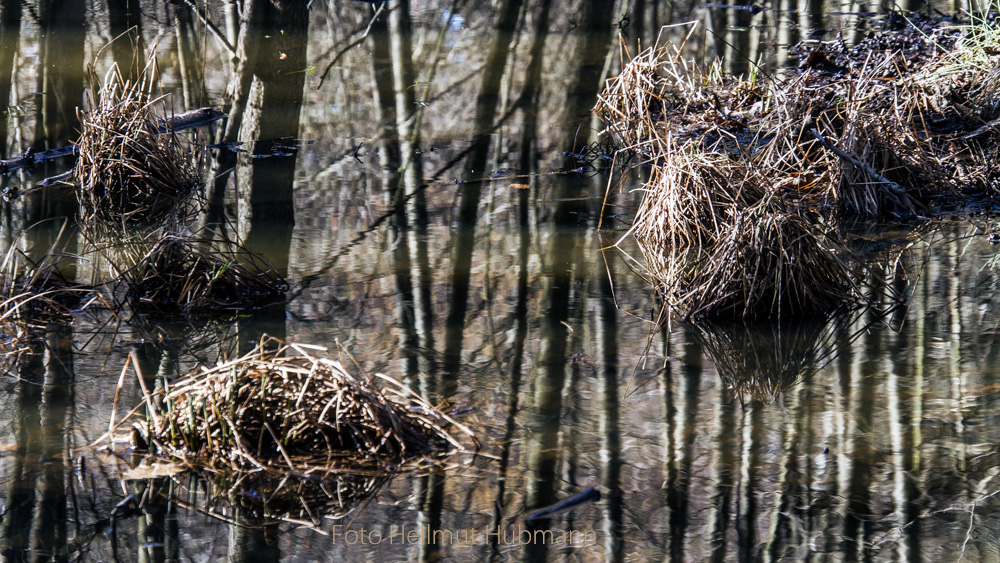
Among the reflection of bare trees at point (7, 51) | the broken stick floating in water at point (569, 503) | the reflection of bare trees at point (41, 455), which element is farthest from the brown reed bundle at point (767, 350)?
the reflection of bare trees at point (7, 51)

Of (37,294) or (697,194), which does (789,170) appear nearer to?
(697,194)

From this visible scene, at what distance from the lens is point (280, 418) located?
14.4 feet

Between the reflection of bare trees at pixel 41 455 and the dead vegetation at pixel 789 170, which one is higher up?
the dead vegetation at pixel 789 170

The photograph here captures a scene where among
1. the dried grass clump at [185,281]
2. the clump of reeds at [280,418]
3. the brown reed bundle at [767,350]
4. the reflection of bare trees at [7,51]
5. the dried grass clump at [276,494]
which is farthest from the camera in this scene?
the reflection of bare trees at [7,51]

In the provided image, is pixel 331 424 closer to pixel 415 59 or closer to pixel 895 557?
pixel 895 557

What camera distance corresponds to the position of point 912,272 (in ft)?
20.8

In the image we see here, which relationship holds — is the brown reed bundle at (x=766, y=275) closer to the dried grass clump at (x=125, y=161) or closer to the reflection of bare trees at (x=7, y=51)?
the dried grass clump at (x=125, y=161)

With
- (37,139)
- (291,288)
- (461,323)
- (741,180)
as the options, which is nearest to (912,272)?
(741,180)

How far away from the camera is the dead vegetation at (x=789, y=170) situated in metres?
5.67

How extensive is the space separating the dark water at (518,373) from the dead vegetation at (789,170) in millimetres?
248

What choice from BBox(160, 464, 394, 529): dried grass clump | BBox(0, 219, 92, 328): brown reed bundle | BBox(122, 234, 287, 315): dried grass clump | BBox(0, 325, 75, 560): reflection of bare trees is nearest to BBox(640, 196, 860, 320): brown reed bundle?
BBox(160, 464, 394, 529): dried grass clump

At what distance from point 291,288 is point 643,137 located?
→ 387 cm

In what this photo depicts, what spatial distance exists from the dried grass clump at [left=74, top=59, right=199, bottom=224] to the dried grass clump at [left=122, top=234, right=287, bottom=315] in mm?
1649

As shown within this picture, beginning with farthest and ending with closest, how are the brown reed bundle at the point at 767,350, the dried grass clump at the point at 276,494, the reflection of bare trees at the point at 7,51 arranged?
the reflection of bare trees at the point at 7,51, the brown reed bundle at the point at 767,350, the dried grass clump at the point at 276,494
